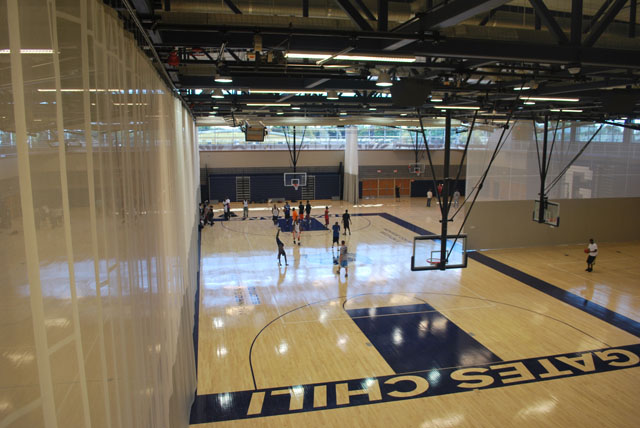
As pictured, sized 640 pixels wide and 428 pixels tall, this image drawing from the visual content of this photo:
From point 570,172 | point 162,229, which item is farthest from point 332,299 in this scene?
point 570,172

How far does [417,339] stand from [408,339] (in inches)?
9.1

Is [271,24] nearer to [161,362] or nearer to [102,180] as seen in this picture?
[102,180]

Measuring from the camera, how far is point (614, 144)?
2383 centimetres

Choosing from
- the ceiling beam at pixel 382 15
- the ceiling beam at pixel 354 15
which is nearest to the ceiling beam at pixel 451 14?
the ceiling beam at pixel 382 15

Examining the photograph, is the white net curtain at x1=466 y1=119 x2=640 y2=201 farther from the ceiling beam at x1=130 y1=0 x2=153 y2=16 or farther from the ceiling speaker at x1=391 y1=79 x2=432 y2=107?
the ceiling beam at x1=130 y1=0 x2=153 y2=16

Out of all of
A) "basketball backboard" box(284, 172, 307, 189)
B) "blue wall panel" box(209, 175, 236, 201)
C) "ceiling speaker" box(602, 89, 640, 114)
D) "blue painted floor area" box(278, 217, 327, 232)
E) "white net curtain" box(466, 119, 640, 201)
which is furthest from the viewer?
"basketball backboard" box(284, 172, 307, 189)

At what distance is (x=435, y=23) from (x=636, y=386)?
9.03 meters

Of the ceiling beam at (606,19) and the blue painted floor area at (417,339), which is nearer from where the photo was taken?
the ceiling beam at (606,19)

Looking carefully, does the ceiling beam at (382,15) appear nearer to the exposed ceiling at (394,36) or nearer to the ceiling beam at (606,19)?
the exposed ceiling at (394,36)

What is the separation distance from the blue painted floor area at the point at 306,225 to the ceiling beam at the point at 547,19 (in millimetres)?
20275

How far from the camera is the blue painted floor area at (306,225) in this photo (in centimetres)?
2630

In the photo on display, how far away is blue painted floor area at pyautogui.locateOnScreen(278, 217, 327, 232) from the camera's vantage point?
26.3 metres

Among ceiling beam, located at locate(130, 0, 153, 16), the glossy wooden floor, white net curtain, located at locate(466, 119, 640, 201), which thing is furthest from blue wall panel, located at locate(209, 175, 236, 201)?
ceiling beam, located at locate(130, 0, 153, 16)

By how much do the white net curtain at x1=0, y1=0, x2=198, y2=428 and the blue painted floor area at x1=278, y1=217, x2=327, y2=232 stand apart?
860 inches
